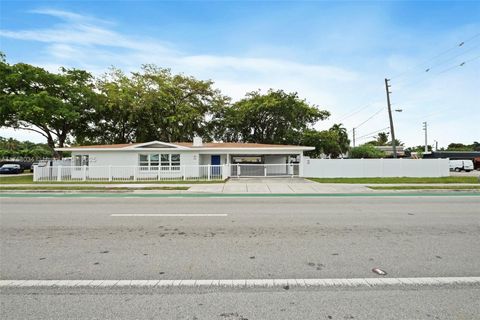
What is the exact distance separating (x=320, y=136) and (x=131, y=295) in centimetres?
3797

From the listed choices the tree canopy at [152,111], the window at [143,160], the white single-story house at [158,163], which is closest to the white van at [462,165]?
the tree canopy at [152,111]

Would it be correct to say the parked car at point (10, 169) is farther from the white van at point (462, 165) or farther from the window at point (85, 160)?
the white van at point (462, 165)

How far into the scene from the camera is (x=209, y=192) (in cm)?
1371

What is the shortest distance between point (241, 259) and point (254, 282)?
2.65 feet

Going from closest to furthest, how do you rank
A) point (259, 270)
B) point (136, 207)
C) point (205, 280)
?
point (205, 280) < point (259, 270) < point (136, 207)

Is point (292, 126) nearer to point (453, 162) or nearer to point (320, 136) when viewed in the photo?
point (320, 136)

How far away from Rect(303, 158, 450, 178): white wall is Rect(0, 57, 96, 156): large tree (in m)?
22.5

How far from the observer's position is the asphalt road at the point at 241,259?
2945 millimetres

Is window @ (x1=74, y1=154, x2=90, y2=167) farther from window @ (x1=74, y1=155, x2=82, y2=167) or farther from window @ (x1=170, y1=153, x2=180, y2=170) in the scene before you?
window @ (x1=170, y1=153, x2=180, y2=170)

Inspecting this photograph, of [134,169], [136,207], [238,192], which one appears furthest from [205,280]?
[134,169]

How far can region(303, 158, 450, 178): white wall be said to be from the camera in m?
22.6

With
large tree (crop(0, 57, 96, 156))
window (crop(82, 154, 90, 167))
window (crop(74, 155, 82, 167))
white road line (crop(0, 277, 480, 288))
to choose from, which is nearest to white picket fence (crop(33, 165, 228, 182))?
window (crop(74, 155, 82, 167))

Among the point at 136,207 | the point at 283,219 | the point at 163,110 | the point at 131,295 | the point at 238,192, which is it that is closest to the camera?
the point at 131,295

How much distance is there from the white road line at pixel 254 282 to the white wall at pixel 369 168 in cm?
1940
